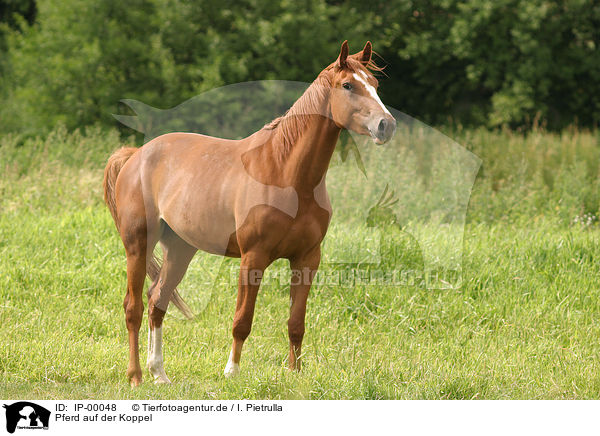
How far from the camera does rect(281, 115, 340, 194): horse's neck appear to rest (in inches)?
164

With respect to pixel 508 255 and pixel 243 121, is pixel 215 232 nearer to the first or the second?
pixel 508 255

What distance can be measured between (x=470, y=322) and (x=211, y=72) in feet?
31.4

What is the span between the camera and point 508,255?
23.8ft

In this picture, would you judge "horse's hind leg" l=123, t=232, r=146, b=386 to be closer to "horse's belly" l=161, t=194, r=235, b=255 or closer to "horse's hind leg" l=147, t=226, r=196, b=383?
"horse's hind leg" l=147, t=226, r=196, b=383

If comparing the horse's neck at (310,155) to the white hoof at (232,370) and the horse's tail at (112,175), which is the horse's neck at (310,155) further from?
the horse's tail at (112,175)

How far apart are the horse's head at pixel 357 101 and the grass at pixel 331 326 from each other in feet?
5.38

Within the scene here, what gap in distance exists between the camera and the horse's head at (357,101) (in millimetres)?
3777

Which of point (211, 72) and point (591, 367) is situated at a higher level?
point (211, 72)
